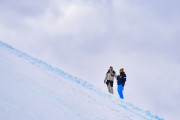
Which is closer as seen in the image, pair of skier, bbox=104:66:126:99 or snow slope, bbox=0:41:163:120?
snow slope, bbox=0:41:163:120

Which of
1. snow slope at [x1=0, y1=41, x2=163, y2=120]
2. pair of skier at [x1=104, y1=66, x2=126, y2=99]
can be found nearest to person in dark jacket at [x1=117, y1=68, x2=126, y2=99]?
pair of skier at [x1=104, y1=66, x2=126, y2=99]

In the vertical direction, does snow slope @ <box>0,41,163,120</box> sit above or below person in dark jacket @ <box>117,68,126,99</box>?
below

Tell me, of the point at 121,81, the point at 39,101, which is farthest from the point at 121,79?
the point at 39,101

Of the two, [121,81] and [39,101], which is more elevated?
[121,81]

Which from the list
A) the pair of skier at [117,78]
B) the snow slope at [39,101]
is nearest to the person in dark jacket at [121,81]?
the pair of skier at [117,78]

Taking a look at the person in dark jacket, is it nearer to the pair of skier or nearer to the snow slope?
the pair of skier

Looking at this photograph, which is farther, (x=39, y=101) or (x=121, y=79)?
(x=121, y=79)

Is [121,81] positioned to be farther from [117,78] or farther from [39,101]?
[39,101]

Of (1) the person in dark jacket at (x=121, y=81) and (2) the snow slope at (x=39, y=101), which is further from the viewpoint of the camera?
(1) the person in dark jacket at (x=121, y=81)

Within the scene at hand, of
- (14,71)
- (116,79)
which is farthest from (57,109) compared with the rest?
(116,79)

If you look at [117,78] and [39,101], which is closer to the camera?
[39,101]

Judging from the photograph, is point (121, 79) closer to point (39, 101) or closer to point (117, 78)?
point (117, 78)

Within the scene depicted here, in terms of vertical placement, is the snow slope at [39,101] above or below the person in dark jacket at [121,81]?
below

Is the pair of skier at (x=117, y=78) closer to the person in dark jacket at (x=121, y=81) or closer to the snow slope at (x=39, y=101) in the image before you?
the person in dark jacket at (x=121, y=81)
